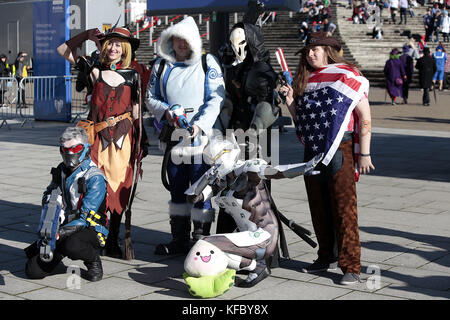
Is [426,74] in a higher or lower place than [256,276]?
higher

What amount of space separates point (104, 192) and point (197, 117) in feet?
3.00

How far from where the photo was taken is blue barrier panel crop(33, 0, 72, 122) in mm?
16922

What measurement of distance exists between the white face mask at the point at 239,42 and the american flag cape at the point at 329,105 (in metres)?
0.68

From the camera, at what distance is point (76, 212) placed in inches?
→ 211

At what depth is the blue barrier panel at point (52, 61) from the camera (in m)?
16.9

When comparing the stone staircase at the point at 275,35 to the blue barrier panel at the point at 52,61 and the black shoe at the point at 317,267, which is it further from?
the black shoe at the point at 317,267

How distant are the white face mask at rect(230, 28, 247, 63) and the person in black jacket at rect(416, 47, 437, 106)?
1696 centimetres

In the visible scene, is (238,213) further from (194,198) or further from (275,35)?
(275,35)

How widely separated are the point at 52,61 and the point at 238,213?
1278 cm

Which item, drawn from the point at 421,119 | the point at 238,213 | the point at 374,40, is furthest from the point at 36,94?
the point at 374,40

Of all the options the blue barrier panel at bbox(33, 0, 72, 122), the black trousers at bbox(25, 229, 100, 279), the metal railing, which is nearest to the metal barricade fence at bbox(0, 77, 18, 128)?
the metal railing

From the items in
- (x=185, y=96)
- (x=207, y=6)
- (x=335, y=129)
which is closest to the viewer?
(x=335, y=129)

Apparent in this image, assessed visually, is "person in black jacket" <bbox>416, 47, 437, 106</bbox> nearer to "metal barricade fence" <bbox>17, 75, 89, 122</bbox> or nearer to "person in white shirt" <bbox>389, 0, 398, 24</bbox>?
"metal barricade fence" <bbox>17, 75, 89, 122</bbox>

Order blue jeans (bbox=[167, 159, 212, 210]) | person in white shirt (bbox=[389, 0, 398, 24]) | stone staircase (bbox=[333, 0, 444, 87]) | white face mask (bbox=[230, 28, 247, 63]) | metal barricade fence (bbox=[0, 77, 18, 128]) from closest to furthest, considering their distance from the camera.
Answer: white face mask (bbox=[230, 28, 247, 63]), blue jeans (bbox=[167, 159, 212, 210]), metal barricade fence (bbox=[0, 77, 18, 128]), stone staircase (bbox=[333, 0, 444, 87]), person in white shirt (bbox=[389, 0, 398, 24])
